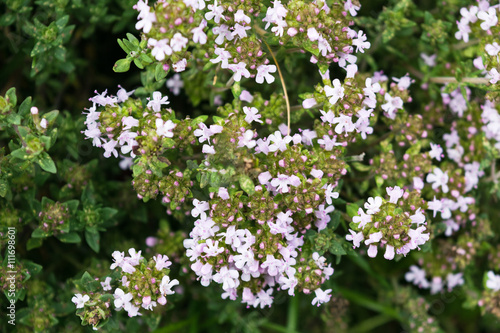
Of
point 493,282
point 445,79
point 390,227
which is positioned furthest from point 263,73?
point 493,282

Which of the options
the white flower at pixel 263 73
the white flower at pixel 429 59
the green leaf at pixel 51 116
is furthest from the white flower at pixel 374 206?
the green leaf at pixel 51 116

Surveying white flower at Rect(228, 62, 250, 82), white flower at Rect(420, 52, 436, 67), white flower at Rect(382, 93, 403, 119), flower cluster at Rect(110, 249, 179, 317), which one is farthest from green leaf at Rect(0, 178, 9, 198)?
white flower at Rect(420, 52, 436, 67)

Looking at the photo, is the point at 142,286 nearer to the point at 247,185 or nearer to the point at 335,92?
the point at 247,185

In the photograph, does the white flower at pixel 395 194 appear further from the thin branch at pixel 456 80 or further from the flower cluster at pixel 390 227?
the thin branch at pixel 456 80

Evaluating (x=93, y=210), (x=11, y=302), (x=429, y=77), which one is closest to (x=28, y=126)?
(x=93, y=210)

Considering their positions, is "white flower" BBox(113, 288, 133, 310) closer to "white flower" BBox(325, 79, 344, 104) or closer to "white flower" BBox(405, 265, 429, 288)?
"white flower" BBox(325, 79, 344, 104)

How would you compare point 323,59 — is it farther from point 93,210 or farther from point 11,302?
point 11,302
